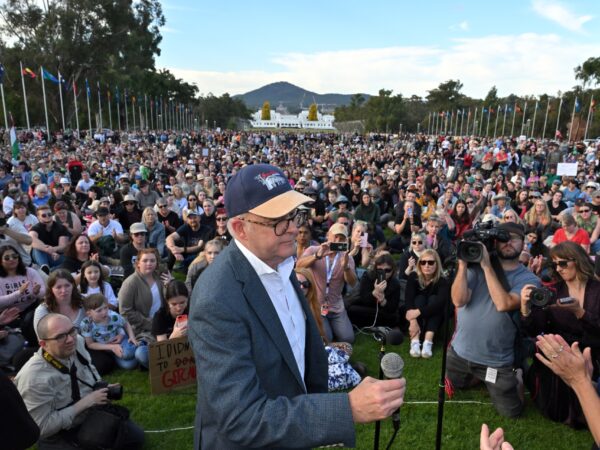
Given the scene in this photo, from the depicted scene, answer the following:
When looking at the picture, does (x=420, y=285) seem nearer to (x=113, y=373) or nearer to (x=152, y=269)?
(x=152, y=269)

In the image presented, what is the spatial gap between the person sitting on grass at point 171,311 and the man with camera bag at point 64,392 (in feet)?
4.16

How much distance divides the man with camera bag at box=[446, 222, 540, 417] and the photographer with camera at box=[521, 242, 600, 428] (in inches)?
10.8

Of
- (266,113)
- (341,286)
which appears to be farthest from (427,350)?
(266,113)

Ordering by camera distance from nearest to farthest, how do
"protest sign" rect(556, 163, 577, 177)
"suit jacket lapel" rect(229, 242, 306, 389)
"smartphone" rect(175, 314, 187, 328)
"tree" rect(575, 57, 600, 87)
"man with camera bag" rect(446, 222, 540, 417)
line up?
1. "suit jacket lapel" rect(229, 242, 306, 389)
2. "man with camera bag" rect(446, 222, 540, 417)
3. "smartphone" rect(175, 314, 187, 328)
4. "protest sign" rect(556, 163, 577, 177)
5. "tree" rect(575, 57, 600, 87)

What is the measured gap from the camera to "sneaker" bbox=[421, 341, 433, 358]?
550 centimetres

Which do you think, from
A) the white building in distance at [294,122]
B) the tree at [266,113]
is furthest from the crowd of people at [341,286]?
the tree at [266,113]

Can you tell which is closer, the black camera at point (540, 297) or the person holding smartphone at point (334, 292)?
the black camera at point (540, 297)

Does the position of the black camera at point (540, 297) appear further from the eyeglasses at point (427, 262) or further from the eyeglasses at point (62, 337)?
the eyeglasses at point (62, 337)

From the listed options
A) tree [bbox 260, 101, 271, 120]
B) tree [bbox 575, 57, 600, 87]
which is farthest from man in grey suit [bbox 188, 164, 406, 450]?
tree [bbox 260, 101, 271, 120]

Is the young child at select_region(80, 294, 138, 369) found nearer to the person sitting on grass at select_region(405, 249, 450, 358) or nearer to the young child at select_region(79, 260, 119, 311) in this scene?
the young child at select_region(79, 260, 119, 311)

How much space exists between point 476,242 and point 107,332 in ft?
13.4

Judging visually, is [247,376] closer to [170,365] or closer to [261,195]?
[261,195]

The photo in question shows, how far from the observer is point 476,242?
3.24 meters

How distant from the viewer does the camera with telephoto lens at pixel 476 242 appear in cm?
323
